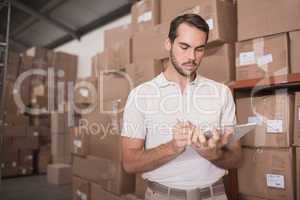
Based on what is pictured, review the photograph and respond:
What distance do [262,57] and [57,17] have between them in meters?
4.60

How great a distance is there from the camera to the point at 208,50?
1.87m

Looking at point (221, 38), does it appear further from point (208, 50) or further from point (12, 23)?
point (12, 23)

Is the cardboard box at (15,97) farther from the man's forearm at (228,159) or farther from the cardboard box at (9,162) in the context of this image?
the man's forearm at (228,159)

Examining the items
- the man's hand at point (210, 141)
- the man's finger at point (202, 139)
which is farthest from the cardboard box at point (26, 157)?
the man's finger at point (202, 139)

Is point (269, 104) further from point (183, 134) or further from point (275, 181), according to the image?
point (183, 134)

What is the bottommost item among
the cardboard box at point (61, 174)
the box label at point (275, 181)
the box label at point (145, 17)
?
the cardboard box at point (61, 174)

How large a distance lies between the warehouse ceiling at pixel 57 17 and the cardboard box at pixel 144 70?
7.31ft

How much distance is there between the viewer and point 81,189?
275 centimetres

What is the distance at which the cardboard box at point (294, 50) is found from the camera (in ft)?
4.92

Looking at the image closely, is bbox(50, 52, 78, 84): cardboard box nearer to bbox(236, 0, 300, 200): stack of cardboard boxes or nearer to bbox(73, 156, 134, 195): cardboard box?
bbox(73, 156, 134, 195): cardboard box

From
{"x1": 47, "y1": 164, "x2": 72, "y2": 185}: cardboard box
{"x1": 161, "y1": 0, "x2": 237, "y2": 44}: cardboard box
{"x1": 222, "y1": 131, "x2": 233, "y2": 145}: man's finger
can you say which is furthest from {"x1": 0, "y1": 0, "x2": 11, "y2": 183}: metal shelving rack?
{"x1": 222, "y1": 131, "x2": 233, "y2": 145}: man's finger

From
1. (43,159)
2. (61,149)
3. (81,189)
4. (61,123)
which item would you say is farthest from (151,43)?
(43,159)

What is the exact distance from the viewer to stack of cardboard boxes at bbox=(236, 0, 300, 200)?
1.51 m

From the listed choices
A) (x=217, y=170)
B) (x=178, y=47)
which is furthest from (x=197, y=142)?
(x=178, y=47)
